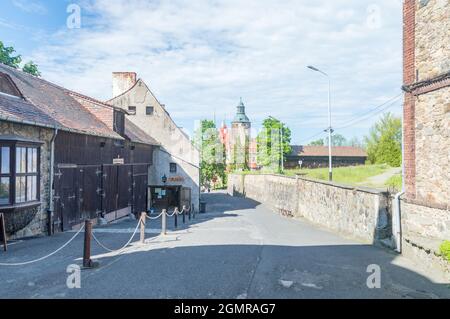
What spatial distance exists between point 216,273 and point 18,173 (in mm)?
7247

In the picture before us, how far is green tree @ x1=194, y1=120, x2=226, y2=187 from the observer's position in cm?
6414

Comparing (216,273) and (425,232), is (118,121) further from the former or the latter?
(425,232)

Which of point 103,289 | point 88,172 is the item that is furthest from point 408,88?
point 88,172

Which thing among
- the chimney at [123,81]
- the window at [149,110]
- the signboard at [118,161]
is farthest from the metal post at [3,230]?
the chimney at [123,81]

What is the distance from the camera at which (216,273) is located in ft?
27.3

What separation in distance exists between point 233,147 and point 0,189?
203ft

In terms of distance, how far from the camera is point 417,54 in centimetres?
1146

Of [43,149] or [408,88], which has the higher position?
[408,88]

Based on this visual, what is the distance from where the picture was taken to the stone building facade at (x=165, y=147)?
104 feet

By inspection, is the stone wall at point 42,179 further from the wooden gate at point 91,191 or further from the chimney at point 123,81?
the chimney at point 123,81

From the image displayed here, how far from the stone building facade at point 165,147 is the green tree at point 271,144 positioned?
31.1m
